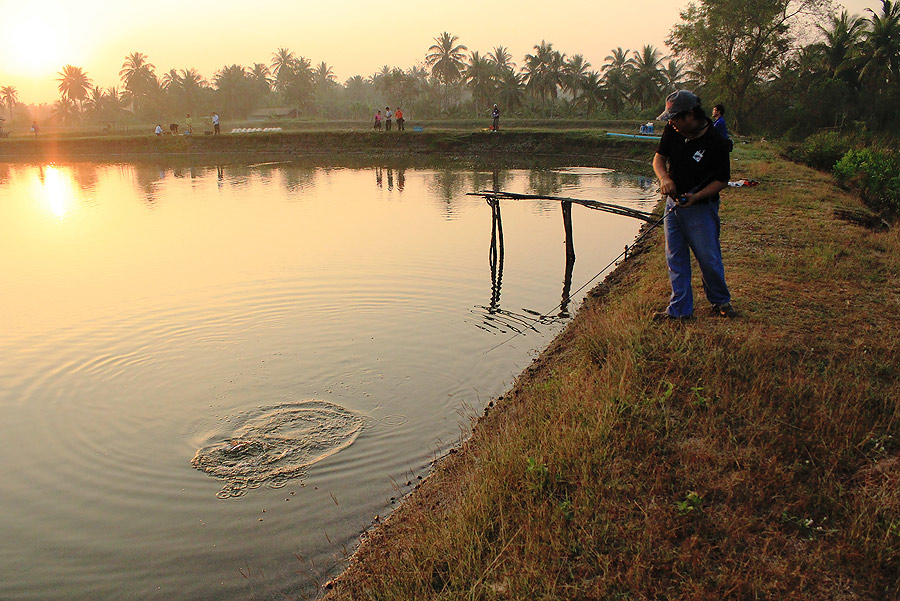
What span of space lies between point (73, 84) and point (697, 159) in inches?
4576

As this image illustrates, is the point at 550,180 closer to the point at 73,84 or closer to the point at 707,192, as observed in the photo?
the point at 707,192

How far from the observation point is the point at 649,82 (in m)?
57.2

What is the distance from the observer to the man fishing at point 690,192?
5.17m

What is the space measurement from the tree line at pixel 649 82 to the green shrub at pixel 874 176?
68.9 ft

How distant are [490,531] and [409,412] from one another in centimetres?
298

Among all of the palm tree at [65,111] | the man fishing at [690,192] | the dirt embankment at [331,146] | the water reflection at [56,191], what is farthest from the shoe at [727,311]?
the palm tree at [65,111]

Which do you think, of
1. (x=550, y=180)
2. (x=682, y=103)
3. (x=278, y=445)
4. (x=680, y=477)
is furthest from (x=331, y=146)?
(x=680, y=477)

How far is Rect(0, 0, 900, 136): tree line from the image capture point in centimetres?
3694

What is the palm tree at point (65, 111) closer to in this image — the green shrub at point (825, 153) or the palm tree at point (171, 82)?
the palm tree at point (171, 82)

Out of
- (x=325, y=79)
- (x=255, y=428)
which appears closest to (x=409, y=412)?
(x=255, y=428)

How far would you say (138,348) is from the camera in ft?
26.3

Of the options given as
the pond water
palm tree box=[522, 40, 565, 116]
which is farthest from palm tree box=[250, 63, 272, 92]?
the pond water

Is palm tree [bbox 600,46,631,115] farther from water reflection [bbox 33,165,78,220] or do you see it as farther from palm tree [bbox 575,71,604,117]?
water reflection [bbox 33,165,78,220]

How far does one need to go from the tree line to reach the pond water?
2766 centimetres
